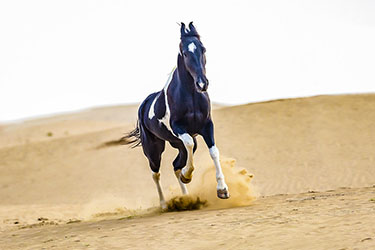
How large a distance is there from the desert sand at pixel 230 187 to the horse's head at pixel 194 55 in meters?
1.71

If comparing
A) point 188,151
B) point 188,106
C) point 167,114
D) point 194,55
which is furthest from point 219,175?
point 194,55

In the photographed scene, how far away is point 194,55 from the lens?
7.09 metres

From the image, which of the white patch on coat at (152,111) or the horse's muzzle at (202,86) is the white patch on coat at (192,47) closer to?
the horse's muzzle at (202,86)

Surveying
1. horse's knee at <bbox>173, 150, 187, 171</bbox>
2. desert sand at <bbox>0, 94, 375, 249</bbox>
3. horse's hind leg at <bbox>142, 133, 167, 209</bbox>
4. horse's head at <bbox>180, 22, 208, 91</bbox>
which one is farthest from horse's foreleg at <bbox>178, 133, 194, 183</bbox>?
horse's hind leg at <bbox>142, 133, 167, 209</bbox>

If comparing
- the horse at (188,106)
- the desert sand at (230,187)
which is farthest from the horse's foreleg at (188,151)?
the desert sand at (230,187)

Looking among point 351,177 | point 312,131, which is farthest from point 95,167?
point 351,177

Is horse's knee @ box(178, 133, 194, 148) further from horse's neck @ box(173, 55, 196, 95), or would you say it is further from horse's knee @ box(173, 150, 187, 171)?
horse's knee @ box(173, 150, 187, 171)

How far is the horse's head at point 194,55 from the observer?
6.83m

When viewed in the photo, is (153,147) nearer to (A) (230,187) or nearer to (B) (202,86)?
(A) (230,187)

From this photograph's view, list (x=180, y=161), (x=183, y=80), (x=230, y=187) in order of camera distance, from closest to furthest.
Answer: (x=183, y=80)
(x=230, y=187)
(x=180, y=161)

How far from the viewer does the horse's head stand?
6.83 meters

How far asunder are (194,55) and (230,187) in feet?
7.69

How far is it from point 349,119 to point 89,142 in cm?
1033

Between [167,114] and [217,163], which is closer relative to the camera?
[217,163]
